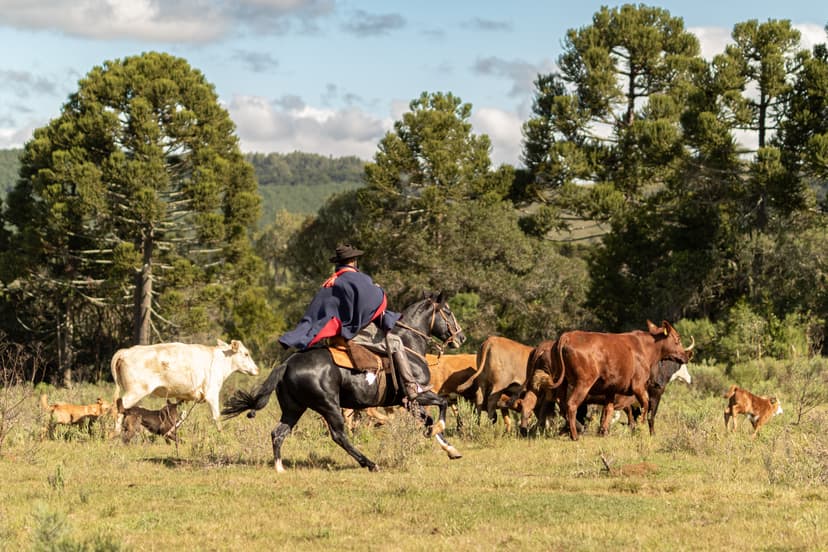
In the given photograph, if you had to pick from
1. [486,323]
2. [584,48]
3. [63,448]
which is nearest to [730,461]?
[63,448]

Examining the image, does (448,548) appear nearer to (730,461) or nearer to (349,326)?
(349,326)

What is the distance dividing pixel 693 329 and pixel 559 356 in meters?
21.6

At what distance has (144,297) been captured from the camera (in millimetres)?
38031

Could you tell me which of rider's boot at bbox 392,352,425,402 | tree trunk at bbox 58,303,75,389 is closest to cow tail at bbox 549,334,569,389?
rider's boot at bbox 392,352,425,402

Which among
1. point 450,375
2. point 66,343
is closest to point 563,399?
point 450,375

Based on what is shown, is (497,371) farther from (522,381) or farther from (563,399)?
(563,399)

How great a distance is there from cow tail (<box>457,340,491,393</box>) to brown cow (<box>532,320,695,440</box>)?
131 cm

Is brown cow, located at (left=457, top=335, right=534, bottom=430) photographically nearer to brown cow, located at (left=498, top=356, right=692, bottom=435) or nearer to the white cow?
brown cow, located at (left=498, top=356, right=692, bottom=435)

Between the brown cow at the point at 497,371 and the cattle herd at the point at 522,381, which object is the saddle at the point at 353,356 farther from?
the brown cow at the point at 497,371

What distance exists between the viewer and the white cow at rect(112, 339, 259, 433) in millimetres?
16312

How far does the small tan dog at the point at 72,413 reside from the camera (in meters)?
15.5

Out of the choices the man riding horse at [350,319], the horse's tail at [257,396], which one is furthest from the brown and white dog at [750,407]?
the horse's tail at [257,396]

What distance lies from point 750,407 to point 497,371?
382 centimetres

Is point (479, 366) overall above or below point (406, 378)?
below
